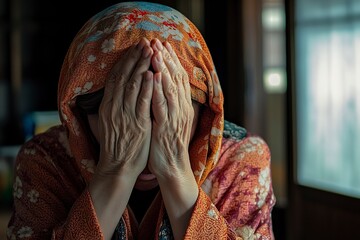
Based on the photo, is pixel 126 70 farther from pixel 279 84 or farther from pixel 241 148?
pixel 279 84

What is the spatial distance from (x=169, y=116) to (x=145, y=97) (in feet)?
0.18

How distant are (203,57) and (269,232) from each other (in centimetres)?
37

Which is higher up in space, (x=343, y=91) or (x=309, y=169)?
(x=343, y=91)

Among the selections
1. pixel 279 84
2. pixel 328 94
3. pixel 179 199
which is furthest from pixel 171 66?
pixel 279 84

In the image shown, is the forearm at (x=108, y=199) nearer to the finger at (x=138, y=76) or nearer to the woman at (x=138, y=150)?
the woman at (x=138, y=150)

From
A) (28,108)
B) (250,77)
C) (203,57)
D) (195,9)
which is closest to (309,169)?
(250,77)

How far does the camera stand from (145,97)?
979mm

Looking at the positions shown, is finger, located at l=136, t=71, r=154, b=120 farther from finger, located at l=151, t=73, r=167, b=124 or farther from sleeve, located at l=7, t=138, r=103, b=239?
sleeve, located at l=7, t=138, r=103, b=239

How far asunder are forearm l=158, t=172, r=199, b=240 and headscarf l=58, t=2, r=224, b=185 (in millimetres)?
81

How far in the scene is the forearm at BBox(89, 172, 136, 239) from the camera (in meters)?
1.04

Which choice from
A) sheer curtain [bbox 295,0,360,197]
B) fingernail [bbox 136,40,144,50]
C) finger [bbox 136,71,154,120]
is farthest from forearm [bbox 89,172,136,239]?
sheer curtain [bbox 295,0,360,197]

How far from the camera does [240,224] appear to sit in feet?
3.76

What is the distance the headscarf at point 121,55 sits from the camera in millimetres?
1034

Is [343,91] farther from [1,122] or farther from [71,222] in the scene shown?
[1,122]
